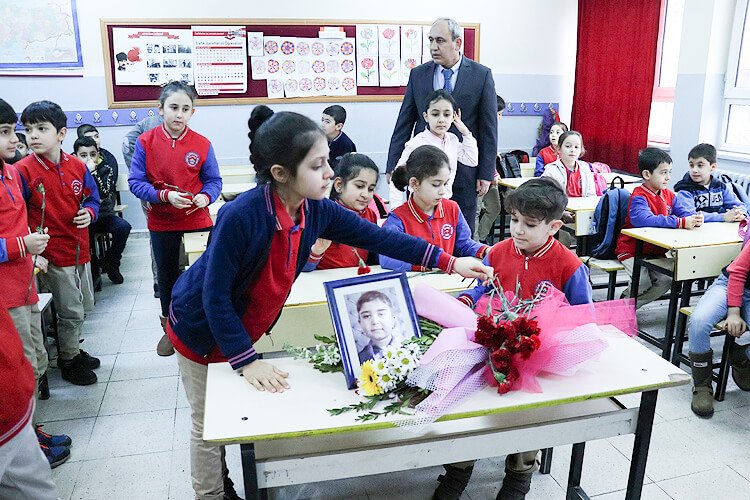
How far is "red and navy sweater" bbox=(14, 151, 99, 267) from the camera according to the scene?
296cm

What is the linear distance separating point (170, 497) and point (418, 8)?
590 cm

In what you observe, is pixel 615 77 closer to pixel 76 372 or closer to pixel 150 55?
pixel 150 55

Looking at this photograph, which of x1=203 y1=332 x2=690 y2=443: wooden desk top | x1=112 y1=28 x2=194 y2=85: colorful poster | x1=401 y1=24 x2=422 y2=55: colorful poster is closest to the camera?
x1=203 y1=332 x2=690 y2=443: wooden desk top

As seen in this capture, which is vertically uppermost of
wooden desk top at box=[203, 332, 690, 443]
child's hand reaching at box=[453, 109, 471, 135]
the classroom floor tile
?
child's hand reaching at box=[453, 109, 471, 135]

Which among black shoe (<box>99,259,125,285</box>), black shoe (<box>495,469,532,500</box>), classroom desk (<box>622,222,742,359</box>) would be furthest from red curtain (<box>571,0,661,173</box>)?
black shoe (<box>99,259,125,285</box>)

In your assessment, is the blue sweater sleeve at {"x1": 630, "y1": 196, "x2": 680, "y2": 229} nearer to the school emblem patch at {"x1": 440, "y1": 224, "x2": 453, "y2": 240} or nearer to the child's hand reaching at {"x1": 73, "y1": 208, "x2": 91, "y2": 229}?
the school emblem patch at {"x1": 440, "y1": 224, "x2": 453, "y2": 240}

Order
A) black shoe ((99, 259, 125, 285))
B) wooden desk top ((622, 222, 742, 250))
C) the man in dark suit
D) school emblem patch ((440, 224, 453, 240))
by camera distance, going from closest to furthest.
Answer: school emblem patch ((440, 224, 453, 240)) < wooden desk top ((622, 222, 742, 250)) < the man in dark suit < black shoe ((99, 259, 125, 285))

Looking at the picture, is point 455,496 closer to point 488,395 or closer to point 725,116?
point 488,395

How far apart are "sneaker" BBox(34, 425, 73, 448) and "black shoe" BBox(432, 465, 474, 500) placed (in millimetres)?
1587

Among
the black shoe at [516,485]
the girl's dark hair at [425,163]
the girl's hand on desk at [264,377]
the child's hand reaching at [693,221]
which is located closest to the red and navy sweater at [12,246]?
the girl's hand on desk at [264,377]

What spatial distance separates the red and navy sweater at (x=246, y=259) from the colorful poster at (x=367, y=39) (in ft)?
17.4

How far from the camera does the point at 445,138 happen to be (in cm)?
349

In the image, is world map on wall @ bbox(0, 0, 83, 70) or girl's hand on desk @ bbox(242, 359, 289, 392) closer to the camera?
girl's hand on desk @ bbox(242, 359, 289, 392)

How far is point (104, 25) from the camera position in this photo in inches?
234
